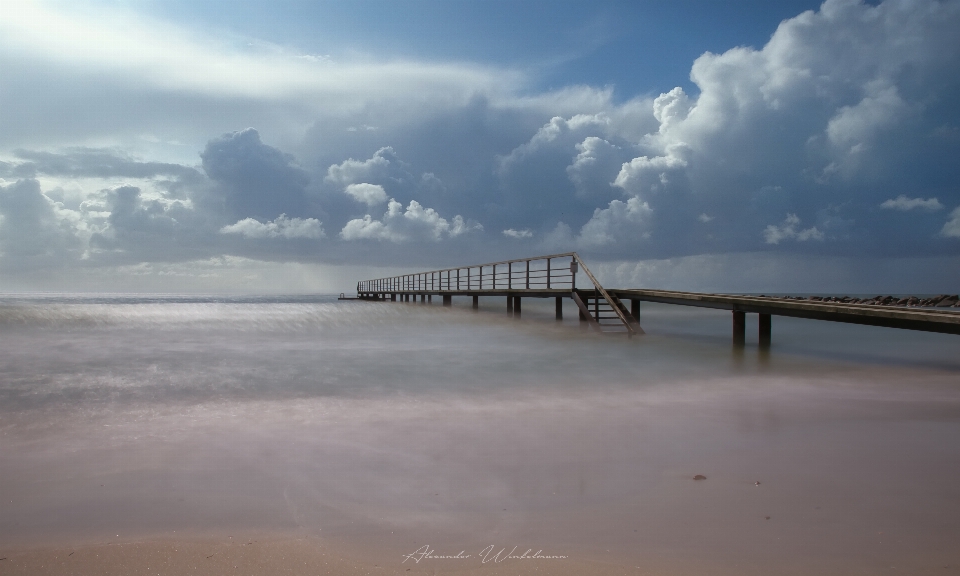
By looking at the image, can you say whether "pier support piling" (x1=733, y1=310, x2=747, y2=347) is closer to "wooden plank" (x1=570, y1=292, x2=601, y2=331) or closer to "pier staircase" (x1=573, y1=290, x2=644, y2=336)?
"pier staircase" (x1=573, y1=290, x2=644, y2=336)

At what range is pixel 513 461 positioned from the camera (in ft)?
12.1

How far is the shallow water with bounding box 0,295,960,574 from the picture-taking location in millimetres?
2584

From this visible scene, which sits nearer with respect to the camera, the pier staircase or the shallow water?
the shallow water

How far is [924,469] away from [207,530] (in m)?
4.05

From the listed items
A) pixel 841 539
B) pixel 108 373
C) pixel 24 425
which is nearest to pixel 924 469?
pixel 841 539

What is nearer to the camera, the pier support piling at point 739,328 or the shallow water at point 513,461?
the shallow water at point 513,461
